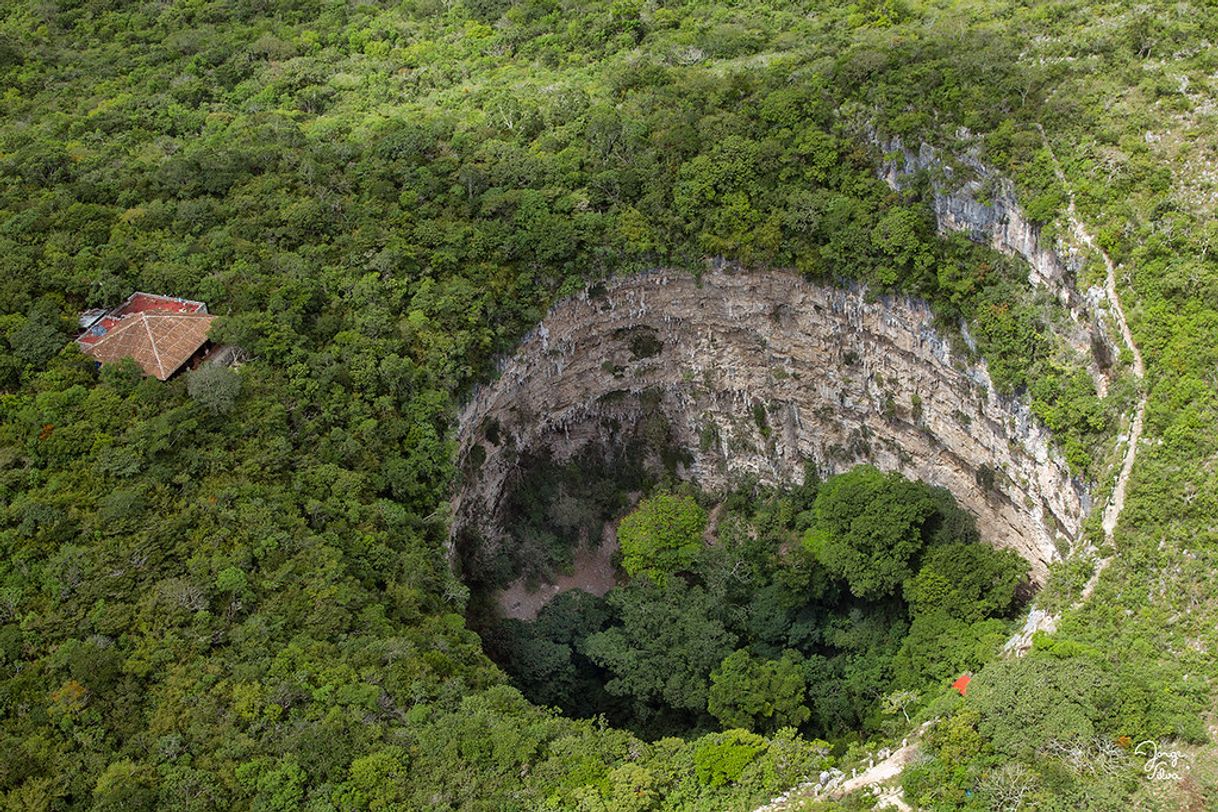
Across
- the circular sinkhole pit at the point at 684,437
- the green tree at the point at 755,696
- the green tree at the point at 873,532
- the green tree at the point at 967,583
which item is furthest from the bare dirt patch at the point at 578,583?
the green tree at the point at 967,583

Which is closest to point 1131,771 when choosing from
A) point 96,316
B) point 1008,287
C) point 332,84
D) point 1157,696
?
Answer: point 1157,696

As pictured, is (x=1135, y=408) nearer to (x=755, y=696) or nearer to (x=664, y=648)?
(x=755, y=696)

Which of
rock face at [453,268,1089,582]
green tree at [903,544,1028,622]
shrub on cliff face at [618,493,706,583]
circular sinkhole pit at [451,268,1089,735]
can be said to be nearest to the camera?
green tree at [903,544,1028,622]

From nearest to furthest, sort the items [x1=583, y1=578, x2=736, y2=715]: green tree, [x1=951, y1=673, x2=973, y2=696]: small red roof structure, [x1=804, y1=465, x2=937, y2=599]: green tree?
[x1=951, y1=673, x2=973, y2=696]: small red roof structure < [x1=804, y1=465, x2=937, y2=599]: green tree < [x1=583, y1=578, x2=736, y2=715]: green tree

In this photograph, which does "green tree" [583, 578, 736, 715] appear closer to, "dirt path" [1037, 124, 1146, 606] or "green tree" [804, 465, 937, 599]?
"green tree" [804, 465, 937, 599]

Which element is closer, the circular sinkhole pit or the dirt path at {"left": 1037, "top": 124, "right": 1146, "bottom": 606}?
the dirt path at {"left": 1037, "top": 124, "right": 1146, "bottom": 606}

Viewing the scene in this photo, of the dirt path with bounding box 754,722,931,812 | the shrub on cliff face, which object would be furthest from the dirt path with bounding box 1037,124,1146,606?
the shrub on cliff face
